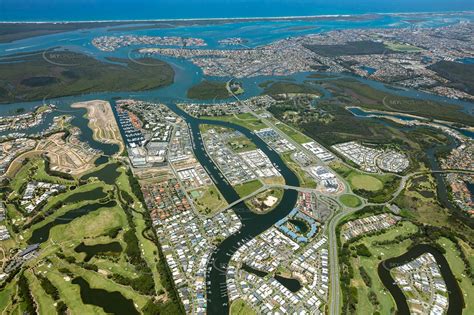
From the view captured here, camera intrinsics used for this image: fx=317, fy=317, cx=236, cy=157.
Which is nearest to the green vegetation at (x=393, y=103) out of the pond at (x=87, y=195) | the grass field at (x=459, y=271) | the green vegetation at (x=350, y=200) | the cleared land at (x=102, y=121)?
the green vegetation at (x=350, y=200)

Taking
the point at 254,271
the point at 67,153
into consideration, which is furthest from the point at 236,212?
the point at 67,153

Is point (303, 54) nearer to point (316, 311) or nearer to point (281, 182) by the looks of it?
point (281, 182)

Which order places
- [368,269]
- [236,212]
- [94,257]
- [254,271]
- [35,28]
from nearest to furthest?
1. [254,271]
2. [368,269]
3. [94,257]
4. [236,212]
5. [35,28]

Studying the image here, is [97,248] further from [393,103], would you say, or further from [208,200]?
[393,103]

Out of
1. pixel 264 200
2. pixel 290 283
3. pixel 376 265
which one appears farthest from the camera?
pixel 264 200

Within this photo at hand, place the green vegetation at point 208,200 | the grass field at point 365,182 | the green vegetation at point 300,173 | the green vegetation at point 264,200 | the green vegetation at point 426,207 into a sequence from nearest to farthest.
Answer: the green vegetation at point 426,207 → the green vegetation at point 208,200 → the green vegetation at point 264,200 → the grass field at point 365,182 → the green vegetation at point 300,173

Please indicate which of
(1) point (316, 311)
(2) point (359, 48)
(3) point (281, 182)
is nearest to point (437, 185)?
(3) point (281, 182)

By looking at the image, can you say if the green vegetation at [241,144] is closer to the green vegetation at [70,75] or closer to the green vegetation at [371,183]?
the green vegetation at [371,183]
